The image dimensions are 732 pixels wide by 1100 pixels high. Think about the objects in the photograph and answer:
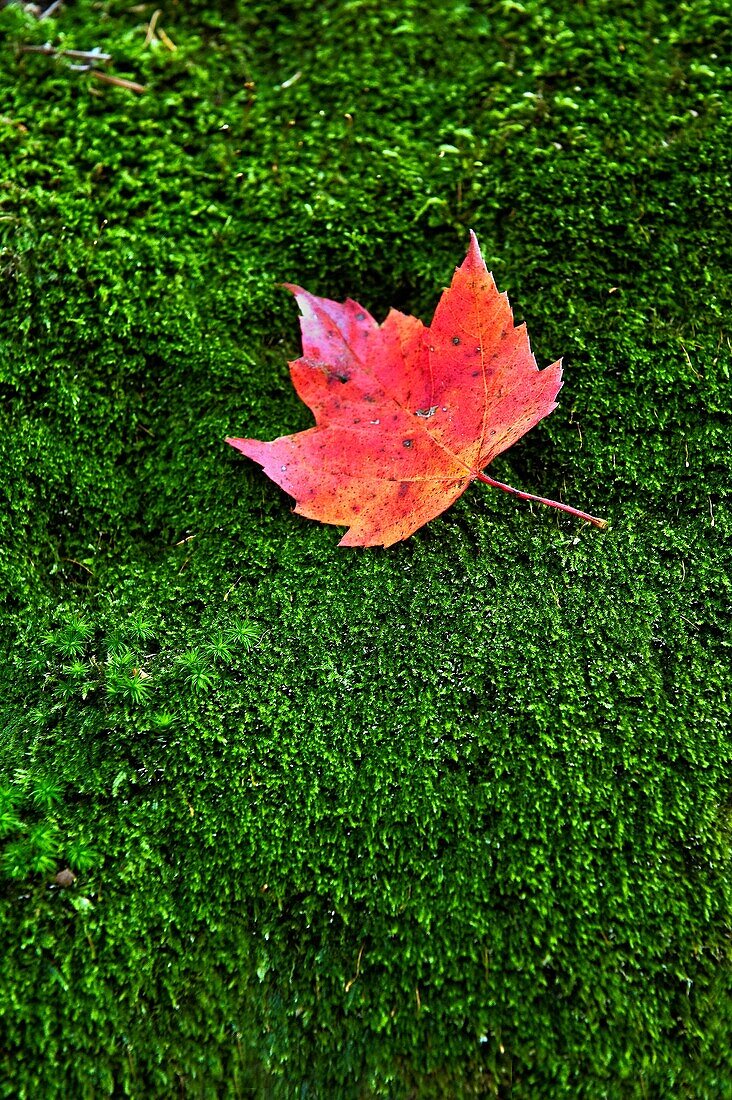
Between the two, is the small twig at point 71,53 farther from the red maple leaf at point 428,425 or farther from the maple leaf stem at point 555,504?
the maple leaf stem at point 555,504

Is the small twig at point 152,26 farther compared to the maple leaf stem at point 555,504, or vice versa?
the small twig at point 152,26

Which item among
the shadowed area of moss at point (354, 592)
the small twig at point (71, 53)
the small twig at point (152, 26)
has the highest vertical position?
the small twig at point (152, 26)

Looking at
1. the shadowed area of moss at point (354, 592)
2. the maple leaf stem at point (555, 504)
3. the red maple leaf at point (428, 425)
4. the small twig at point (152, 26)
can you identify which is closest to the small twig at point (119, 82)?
the shadowed area of moss at point (354, 592)

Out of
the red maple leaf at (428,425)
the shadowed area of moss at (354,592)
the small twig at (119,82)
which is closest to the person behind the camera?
the shadowed area of moss at (354,592)

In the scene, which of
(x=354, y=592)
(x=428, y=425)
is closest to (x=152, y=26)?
(x=428, y=425)

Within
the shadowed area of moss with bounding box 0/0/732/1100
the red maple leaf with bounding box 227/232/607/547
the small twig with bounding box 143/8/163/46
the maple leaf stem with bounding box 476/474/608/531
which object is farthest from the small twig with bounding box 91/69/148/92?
the maple leaf stem with bounding box 476/474/608/531

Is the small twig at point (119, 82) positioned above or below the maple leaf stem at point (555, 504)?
above
